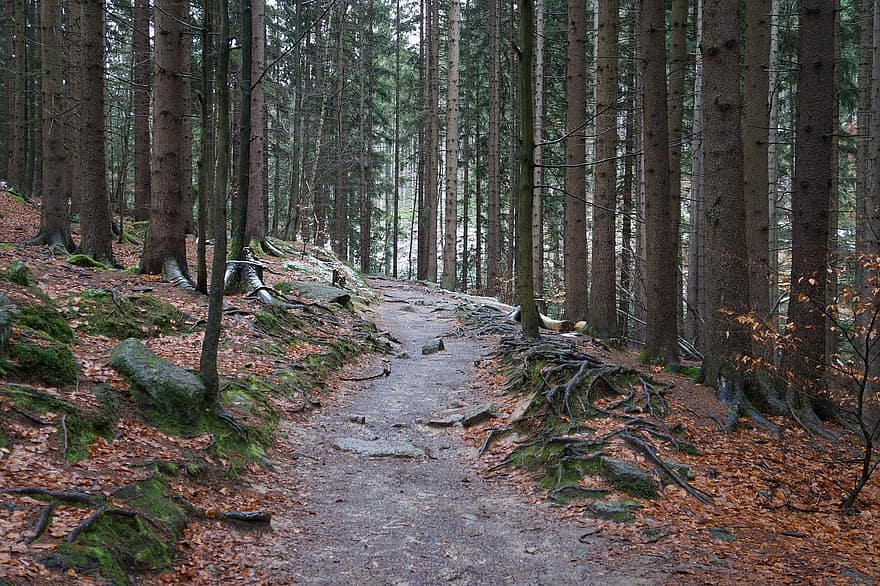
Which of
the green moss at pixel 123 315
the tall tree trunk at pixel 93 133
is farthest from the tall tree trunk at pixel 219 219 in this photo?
the tall tree trunk at pixel 93 133

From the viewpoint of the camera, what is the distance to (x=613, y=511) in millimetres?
5504

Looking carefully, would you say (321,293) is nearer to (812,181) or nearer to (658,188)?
(658,188)

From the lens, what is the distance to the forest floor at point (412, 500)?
14.3 ft

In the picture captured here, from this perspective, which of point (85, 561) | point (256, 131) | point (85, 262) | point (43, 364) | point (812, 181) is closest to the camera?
point (85, 561)

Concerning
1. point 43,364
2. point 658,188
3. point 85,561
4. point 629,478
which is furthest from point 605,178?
point 85,561

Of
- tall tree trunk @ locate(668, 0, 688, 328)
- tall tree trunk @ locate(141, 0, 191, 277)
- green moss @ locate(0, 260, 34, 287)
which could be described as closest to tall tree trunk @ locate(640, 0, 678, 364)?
tall tree trunk @ locate(668, 0, 688, 328)

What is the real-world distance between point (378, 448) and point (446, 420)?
4.30ft

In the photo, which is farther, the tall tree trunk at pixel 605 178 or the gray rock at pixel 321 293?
the gray rock at pixel 321 293

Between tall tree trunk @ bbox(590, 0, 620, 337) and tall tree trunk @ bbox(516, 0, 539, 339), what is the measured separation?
235 cm

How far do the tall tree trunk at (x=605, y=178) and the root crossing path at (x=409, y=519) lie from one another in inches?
174

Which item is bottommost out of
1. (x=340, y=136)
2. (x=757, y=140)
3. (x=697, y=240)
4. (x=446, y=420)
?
(x=446, y=420)

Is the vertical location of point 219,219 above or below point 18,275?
above

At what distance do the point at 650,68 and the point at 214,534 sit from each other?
9.27 metres

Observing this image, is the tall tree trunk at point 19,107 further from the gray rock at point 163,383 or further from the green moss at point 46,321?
the gray rock at point 163,383
